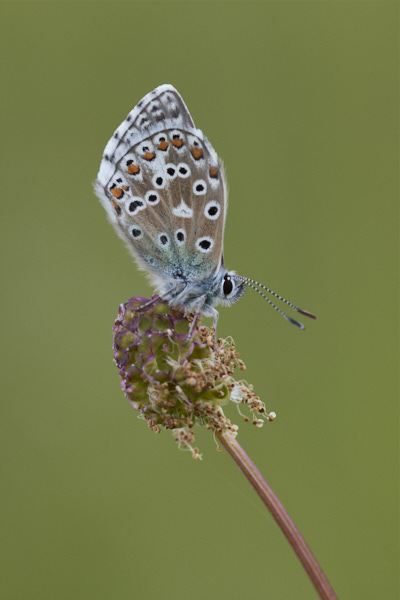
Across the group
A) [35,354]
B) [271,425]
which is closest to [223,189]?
[271,425]

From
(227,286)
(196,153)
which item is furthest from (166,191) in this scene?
(227,286)

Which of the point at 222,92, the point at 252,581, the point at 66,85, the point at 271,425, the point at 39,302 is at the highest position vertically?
the point at 66,85

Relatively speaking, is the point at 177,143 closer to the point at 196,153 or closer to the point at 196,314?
the point at 196,153

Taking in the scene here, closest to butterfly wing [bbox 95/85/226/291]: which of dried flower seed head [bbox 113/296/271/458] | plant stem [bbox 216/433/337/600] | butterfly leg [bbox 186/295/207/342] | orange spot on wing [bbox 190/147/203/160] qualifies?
orange spot on wing [bbox 190/147/203/160]

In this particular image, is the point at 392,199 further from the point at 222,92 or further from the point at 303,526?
the point at 303,526

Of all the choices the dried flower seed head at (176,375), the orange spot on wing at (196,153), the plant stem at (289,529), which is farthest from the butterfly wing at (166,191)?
the plant stem at (289,529)
